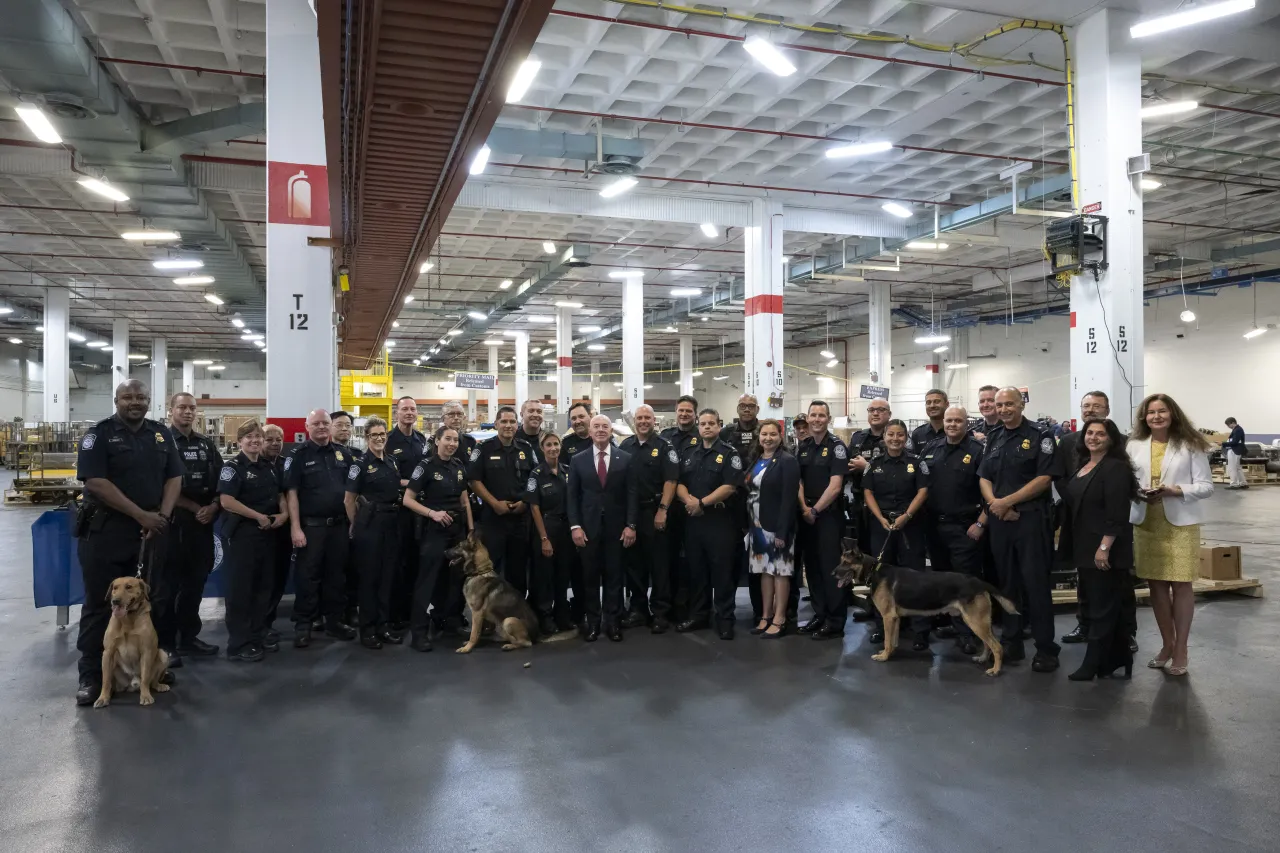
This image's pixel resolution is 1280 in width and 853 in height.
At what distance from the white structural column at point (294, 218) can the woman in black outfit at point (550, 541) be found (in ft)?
7.89

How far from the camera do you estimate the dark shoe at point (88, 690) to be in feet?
14.8

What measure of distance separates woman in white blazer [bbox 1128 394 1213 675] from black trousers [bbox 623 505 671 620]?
10.5ft

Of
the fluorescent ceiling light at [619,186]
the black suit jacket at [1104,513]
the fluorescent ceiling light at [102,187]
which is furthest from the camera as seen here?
the fluorescent ceiling light at [619,186]

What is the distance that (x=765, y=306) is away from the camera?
14.2m

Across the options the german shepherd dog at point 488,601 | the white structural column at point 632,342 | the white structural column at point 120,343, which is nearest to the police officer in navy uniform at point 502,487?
the german shepherd dog at point 488,601

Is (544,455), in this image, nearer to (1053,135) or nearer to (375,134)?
(375,134)

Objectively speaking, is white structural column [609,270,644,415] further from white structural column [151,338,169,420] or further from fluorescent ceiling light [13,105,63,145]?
white structural column [151,338,169,420]

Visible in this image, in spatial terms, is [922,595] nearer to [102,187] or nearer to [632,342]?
[102,187]

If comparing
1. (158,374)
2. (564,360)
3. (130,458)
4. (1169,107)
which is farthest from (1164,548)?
(158,374)

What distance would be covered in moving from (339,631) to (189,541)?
124 centimetres

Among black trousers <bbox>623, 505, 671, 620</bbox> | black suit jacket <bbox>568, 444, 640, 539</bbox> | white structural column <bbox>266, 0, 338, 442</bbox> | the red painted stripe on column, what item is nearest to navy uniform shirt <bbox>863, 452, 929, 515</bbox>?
black trousers <bbox>623, 505, 671, 620</bbox>

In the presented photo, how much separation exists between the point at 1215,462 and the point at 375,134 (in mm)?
22138

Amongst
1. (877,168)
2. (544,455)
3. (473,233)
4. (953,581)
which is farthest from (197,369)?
(953,581)

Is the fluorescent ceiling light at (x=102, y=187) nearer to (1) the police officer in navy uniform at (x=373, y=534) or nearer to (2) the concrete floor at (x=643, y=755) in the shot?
(2) the concrete floor at (x=643, y=755)
